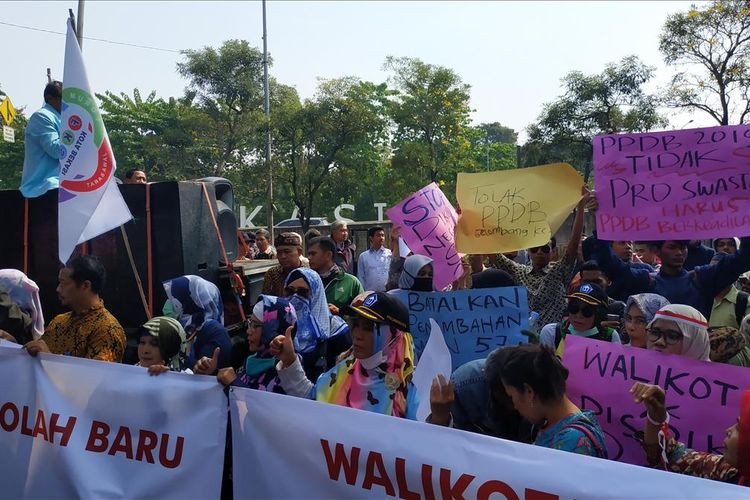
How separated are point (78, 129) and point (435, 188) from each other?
101 inches

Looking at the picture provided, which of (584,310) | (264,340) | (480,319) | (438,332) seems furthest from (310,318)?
(584,310)

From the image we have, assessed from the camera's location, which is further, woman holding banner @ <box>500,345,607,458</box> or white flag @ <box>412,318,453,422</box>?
white flag @ <box>412,318,453,422</box>

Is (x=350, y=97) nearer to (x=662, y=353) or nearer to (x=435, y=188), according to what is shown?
(x=435, y=188)

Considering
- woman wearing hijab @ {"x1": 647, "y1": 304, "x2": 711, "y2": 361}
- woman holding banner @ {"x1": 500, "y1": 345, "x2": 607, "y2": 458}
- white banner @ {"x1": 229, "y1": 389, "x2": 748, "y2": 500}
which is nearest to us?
white banner @ {"x1": 229, "y1": 389, "x2": 748, "y2": 500}

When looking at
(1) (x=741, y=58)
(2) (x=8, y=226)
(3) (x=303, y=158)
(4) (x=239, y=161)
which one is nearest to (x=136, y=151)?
(4) (x=239, y=161)

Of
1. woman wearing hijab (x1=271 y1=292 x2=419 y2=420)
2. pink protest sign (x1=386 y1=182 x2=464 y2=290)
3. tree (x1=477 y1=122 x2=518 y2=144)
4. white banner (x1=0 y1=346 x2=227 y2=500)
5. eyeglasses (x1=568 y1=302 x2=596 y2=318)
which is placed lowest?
white banner (x1=0 y1=346 x2=227 y2=500)

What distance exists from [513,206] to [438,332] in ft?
6.63

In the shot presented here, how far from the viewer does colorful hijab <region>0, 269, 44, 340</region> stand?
14.5 feet

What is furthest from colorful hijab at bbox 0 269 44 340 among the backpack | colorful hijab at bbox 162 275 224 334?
the backpack

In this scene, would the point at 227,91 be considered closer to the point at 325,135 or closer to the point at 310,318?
the point at 325,135

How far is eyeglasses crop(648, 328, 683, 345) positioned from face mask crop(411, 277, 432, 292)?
167 cm

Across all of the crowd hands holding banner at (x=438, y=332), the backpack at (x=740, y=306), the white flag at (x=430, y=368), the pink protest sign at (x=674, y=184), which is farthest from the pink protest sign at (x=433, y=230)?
the white flag at (x=430, y=368)

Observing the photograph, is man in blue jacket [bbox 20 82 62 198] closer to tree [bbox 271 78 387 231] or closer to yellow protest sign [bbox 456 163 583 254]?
yellow protest sign [bbox 456 163 583 254]

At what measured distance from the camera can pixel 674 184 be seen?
159 inches
